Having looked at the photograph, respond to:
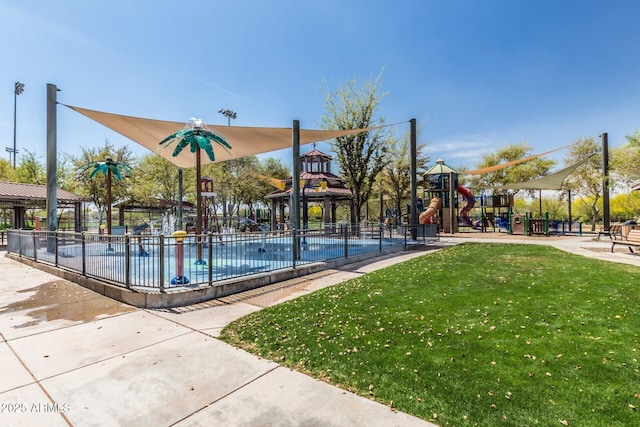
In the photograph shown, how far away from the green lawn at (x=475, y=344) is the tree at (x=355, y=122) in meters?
13.4

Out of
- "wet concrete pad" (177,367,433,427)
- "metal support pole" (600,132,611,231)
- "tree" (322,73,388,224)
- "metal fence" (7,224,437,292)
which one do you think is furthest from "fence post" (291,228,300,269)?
"metal support pole" (600,132,611,231)

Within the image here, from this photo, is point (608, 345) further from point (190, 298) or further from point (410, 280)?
point (190, 298)

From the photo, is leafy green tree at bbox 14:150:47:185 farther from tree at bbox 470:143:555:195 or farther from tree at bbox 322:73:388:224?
tree at bbox 470:143:555:195

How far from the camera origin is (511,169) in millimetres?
37156

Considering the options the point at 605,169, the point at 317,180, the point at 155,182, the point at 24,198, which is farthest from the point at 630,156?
the point at 155,182

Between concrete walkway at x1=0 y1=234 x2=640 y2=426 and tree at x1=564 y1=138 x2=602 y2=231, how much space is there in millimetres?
31684

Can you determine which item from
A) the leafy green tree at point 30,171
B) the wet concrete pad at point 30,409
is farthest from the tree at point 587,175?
the leafy green tree at point 30,171

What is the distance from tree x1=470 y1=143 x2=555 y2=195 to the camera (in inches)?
1432

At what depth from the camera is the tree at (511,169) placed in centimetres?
3638

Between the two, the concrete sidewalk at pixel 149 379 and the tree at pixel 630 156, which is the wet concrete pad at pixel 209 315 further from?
the tree at pixel 630 156

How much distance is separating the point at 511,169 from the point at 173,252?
39587mm

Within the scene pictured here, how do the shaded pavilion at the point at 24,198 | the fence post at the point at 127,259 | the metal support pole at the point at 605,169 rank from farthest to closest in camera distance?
1. the metal support pole at the point at 605,169
2. the shaded pavilion at the point at 24,198
3. the fence post at the point at 127,259

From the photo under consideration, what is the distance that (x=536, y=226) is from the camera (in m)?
22.7

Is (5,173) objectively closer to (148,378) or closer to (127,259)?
(127,259)
